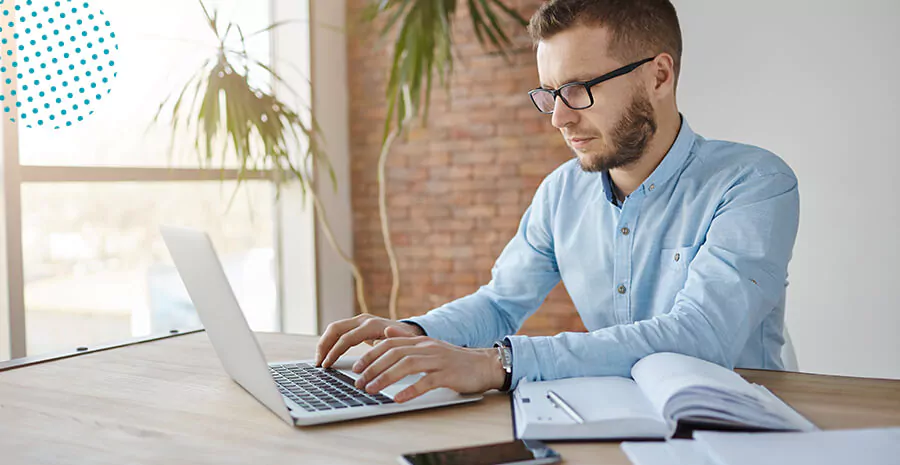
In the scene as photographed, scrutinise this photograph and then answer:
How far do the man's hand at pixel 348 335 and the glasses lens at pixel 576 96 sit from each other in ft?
1.96

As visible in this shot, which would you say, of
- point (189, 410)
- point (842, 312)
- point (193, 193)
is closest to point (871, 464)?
point (189, 410)

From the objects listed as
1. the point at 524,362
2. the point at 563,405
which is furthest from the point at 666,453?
the point at 524,362

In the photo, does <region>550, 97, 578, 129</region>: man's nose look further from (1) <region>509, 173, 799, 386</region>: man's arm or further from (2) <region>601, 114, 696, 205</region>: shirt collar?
(1) <region>509, 173, 799, 386</region>: man's arm

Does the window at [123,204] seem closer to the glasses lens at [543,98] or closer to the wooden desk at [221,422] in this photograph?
the wooden desk at [221,422]

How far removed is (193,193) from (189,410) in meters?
2.68

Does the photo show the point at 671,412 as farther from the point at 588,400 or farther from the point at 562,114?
the point at 562,114

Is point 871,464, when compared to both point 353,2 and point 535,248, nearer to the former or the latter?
point 535,248

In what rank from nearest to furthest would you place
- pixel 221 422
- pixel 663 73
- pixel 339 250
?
pixel 221 422 → pixel 663 73 → pixel 339 250

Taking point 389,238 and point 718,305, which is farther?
point 389,238

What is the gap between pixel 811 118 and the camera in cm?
282

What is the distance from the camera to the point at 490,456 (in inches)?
33.5

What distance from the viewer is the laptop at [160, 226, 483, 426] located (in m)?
1.01

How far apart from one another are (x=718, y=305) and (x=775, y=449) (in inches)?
18.1

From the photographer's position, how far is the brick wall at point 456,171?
13.0 ft
